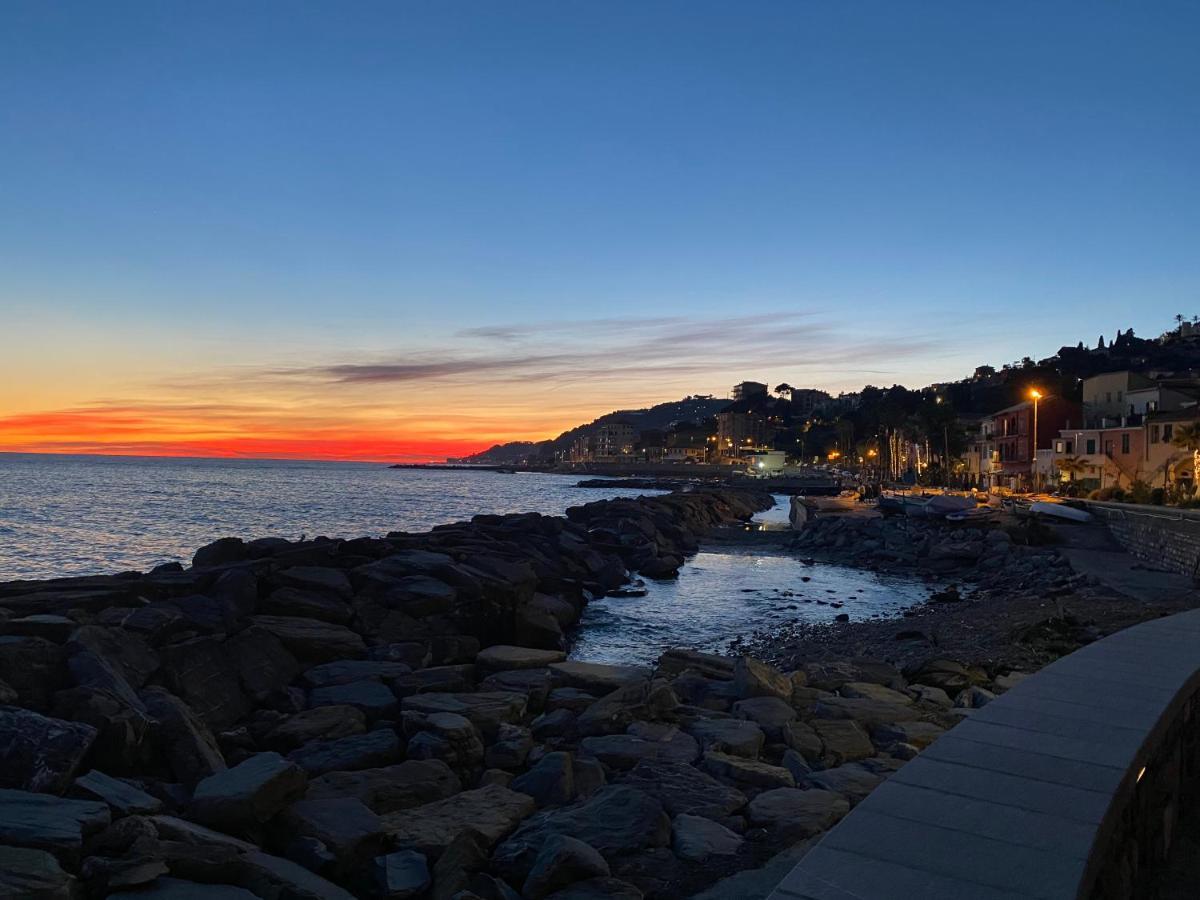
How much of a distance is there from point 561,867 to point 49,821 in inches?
127

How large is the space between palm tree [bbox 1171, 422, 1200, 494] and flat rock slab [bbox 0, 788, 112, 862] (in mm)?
47669

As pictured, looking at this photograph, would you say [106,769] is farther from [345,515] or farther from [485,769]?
[345,515]

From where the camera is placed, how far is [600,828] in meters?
5.90

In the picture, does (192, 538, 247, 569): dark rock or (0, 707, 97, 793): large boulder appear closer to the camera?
(0, 707, 97, 793): large boulder

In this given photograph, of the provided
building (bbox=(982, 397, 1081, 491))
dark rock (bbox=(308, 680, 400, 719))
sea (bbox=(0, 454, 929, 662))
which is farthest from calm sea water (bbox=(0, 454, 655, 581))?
building (bbox=(982, 397, 1081, 491))

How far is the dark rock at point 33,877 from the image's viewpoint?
411 centimetres

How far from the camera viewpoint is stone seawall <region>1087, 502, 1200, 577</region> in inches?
977

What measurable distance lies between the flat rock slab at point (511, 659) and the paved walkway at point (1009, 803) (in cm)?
698

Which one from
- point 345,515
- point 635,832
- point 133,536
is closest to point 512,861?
point 635,832

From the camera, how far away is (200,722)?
825cm

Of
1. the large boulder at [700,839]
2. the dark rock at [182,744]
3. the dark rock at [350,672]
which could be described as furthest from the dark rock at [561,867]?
the dark rock at [350,672]

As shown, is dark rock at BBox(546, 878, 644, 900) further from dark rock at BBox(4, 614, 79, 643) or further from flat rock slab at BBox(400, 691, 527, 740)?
dark rock at BBox(4, 614, 79, 643)

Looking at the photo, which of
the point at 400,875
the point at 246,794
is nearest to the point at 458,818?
the point at 400,875

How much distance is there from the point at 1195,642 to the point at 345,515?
73417mm
